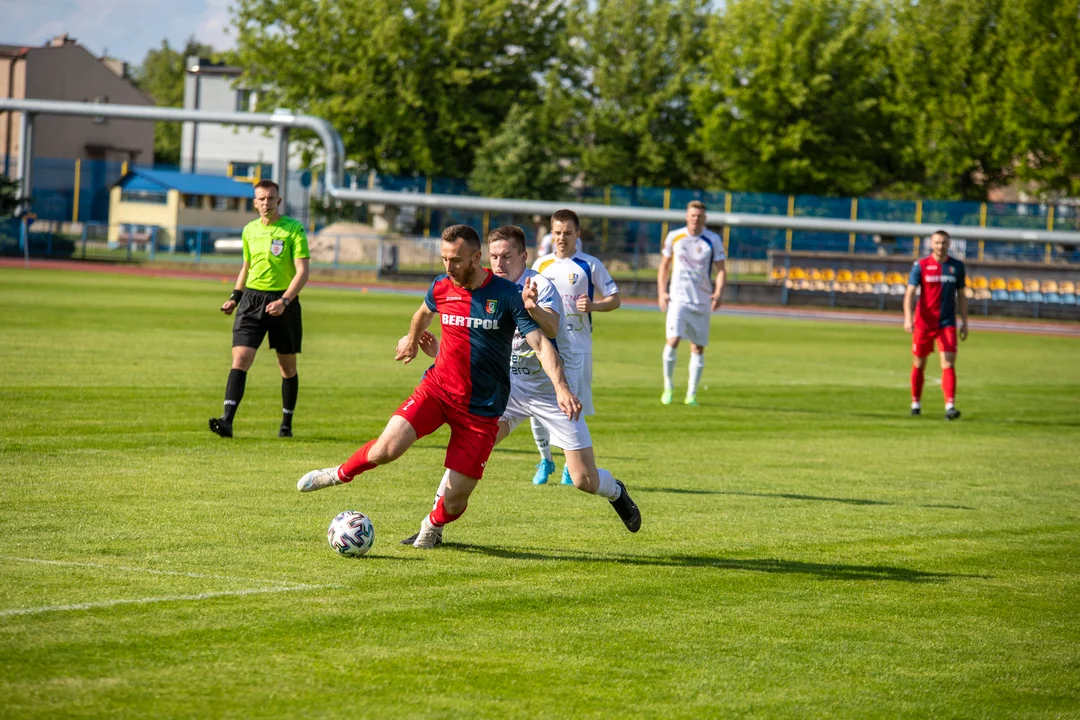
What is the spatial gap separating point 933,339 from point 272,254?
30.5ft

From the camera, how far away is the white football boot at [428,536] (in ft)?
24.6

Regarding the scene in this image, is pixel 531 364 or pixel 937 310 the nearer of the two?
pixel 531 364

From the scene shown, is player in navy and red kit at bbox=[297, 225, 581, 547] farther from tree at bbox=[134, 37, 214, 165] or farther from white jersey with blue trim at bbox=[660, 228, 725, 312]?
tree at bbox=[134, 37, 214, 165]

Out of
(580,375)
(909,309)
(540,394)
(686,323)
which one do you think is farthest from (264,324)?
(909,309)

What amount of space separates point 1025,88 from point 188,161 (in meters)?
59.8

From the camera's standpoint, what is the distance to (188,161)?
9150cm

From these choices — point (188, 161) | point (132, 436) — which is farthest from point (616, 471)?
point (188, 161)

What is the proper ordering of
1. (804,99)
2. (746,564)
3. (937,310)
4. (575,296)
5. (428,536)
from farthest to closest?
(804,99), (937,310), (575,296), (746,564), (428,536)

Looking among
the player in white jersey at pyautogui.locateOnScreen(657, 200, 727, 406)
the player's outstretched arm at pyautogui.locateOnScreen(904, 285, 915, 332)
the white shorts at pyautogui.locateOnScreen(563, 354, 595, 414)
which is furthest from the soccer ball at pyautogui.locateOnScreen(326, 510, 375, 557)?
the player's outstretched arm at pyautogui.locateOnScreen(904, 285, 915, 332)

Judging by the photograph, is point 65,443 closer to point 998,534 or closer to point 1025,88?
point 998,534

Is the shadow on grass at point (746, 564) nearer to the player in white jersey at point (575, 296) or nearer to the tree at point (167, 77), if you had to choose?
the player in white jersey at point (575, 296)

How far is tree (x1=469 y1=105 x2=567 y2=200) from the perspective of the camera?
5931cm

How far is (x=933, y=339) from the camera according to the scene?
657 inches

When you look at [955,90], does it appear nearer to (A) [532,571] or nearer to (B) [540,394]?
(B) [540,394]
